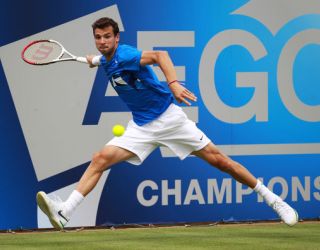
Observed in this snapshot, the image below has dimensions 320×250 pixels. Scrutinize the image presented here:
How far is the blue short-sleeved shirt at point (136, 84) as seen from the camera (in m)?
7.18

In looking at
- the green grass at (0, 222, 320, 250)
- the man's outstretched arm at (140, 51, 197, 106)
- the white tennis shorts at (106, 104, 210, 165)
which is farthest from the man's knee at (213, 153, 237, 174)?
the man's outstretched arm at (140, 51, 197, 106)

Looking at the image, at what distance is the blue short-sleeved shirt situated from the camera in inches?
283

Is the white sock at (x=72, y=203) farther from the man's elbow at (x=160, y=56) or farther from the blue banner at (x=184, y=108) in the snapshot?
the blue banner at (x=184, y=108)

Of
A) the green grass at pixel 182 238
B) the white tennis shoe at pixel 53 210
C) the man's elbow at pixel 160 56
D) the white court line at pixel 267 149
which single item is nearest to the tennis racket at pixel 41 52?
the man's elbow at pixel 160 56

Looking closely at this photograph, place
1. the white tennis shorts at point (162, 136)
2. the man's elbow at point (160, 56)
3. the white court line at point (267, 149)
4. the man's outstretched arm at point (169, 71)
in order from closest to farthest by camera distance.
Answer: the man's outstretched arm at point (169, 71) < the man's elbow at point (160, 56) < the white tennis shorts at point (162, 136) < the white court line at point (267, 149)

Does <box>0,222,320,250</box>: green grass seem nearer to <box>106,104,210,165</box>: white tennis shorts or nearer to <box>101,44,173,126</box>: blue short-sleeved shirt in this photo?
<box>106,104,210,165</box>: white tennis shorts

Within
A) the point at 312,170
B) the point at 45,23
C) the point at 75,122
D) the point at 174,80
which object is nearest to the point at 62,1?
the point at 45,23

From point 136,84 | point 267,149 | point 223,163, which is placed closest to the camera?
point 136,84

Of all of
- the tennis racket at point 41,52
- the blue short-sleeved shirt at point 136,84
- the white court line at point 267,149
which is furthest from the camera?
the white court line at point 267,149

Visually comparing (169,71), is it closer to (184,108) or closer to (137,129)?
(137,129)

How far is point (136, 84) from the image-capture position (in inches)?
288

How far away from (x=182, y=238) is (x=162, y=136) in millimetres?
925

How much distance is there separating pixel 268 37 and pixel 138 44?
4.30 feet

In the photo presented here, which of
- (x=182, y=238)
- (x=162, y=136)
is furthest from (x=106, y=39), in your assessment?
(x=182, y=238)
